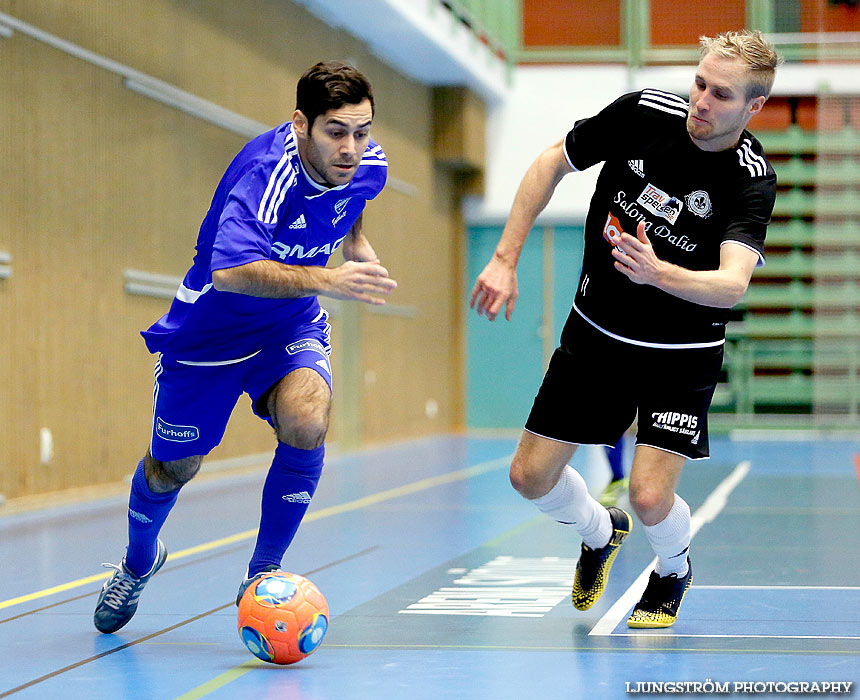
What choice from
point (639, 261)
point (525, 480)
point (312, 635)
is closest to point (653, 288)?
point (639, 261)

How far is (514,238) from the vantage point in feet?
13.3

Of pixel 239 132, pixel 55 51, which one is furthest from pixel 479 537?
pixel 239 132

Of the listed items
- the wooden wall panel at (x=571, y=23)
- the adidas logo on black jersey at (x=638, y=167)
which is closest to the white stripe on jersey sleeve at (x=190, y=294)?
the adidas logo on black jersey at (x=638, y=167)

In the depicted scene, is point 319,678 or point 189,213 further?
point 189,213

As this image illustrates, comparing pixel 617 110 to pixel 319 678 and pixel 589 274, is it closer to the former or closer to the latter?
pixel 589 274

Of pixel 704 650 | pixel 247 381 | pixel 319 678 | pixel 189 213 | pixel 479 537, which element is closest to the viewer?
pixel 319 678

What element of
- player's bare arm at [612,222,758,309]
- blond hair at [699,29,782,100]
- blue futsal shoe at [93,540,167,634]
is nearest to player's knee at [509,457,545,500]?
player's bare arm at [612,222,758,309]

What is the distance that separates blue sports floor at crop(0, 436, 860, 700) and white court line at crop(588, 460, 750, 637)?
16 mm

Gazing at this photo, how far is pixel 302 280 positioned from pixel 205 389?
0.67 m

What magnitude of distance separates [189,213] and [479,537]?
4.88m

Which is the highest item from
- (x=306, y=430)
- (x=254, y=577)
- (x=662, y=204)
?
(x=662, y=204)

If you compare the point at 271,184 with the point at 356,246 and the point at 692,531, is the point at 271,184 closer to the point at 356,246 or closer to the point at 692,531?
the point at 356,246

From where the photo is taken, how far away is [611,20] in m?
19.1

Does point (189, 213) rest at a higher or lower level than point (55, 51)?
lower
